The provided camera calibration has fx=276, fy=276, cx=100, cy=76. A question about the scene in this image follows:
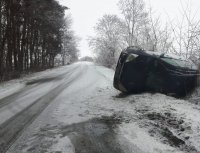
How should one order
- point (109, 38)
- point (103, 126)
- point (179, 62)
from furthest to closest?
point (109, 38)
point (179, 62)
point (103, 126)

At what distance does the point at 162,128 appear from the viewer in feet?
20.5

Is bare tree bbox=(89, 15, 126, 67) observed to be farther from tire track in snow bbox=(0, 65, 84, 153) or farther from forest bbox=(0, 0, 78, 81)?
tire track in snow bbox=(0, 65, 84, 153)

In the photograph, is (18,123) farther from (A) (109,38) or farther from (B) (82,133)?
(A) (109,38)

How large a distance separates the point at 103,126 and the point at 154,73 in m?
4.08

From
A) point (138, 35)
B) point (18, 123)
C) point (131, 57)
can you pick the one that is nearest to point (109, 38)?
point (138, 35)

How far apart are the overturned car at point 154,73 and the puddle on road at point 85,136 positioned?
10.4 ft

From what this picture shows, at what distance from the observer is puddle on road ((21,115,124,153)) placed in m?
5.07

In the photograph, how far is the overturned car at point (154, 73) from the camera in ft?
31.4

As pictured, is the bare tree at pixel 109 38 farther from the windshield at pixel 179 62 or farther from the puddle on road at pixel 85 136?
the puddle on road at pixel 85 136

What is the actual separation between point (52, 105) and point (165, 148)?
5342 millimetres

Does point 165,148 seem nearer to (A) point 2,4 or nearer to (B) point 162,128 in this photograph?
(B) point 162,128

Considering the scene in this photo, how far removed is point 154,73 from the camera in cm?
1005

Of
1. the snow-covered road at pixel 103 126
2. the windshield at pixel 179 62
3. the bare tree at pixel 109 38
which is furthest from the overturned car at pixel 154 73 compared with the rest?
the bare tree at pixel 109 38

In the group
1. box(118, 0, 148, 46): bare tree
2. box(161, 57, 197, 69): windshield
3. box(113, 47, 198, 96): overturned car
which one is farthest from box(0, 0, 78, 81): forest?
box(161, 57, 197, 69): windshield
